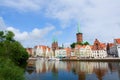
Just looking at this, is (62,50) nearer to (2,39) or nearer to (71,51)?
(71,51)

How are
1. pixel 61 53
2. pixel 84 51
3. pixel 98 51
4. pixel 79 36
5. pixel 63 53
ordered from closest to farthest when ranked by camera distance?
pixel 98 51
pixel 84 51
pixel 63 53
pixel 79 36
pixel 61 53

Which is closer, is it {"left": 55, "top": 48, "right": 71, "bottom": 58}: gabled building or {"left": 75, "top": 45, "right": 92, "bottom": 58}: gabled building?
{"left": 75, "top": 45, "right": 92, "bottom": 58}: gabled building

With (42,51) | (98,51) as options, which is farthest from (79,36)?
(98,51)

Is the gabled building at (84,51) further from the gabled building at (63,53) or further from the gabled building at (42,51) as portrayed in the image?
the gabled building at (42,51)

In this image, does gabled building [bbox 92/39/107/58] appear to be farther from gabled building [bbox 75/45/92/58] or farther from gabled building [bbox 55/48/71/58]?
gabled building [bbox 55/48/71/58]

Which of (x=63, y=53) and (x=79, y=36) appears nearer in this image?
(x=63, y=53)

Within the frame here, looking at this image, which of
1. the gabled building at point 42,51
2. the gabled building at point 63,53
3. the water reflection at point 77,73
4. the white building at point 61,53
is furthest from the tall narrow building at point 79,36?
the water reflection at point 77,73

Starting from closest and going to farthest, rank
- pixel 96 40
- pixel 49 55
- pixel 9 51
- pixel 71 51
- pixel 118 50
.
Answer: pixel 9 51 < pixel 118 50 < pixel 96 40 < pixel 71 51 < pixel 49 55

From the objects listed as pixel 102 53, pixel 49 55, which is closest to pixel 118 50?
pixel 102 53

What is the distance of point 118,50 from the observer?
127 meters

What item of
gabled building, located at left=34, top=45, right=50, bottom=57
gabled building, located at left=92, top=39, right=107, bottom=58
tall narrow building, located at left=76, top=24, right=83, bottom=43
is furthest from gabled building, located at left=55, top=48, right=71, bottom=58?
gabled building, located at left=92, top=39, right=107, bottom=58

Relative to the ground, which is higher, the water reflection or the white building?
the white building

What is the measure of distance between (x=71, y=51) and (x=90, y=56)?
24168mm

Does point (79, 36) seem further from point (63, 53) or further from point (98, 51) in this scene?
point (98, 51)
